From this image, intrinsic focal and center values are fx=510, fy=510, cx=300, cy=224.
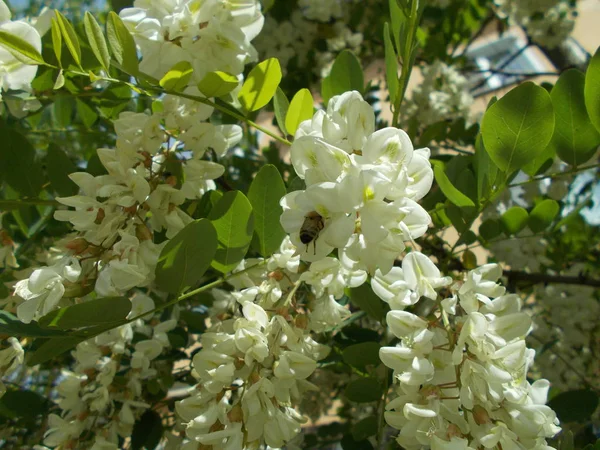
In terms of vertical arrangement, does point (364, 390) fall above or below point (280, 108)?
below

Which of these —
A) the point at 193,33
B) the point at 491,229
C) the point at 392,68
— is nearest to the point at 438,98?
the point at 491,229

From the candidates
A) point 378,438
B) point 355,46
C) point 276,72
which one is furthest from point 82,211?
point 355,46

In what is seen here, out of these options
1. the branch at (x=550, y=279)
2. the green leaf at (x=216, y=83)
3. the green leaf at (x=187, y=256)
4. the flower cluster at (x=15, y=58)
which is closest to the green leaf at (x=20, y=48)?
the flower cluster at (x=15, y=58)

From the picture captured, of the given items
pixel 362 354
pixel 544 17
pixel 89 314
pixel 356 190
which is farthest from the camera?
pixel 544 17

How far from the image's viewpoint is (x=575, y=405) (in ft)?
2.99

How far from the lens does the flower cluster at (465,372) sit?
23.8 inches

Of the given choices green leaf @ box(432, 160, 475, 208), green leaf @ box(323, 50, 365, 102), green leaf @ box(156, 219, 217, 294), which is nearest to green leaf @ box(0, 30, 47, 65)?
green leaf @ box(156, 219, 217, 294)

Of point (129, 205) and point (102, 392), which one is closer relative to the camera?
point (129, 205)

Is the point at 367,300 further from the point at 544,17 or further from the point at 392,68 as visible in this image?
the point at 544,17

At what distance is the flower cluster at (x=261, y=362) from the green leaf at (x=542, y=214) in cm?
49

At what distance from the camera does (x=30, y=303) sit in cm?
67

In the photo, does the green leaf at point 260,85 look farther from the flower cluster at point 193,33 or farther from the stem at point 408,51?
the stem at point 408,51

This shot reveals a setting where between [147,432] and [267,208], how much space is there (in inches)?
24.3

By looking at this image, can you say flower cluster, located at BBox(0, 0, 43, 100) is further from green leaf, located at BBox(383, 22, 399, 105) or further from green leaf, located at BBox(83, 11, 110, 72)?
green leaf, located at BBox(383, 22, 399, 105)
